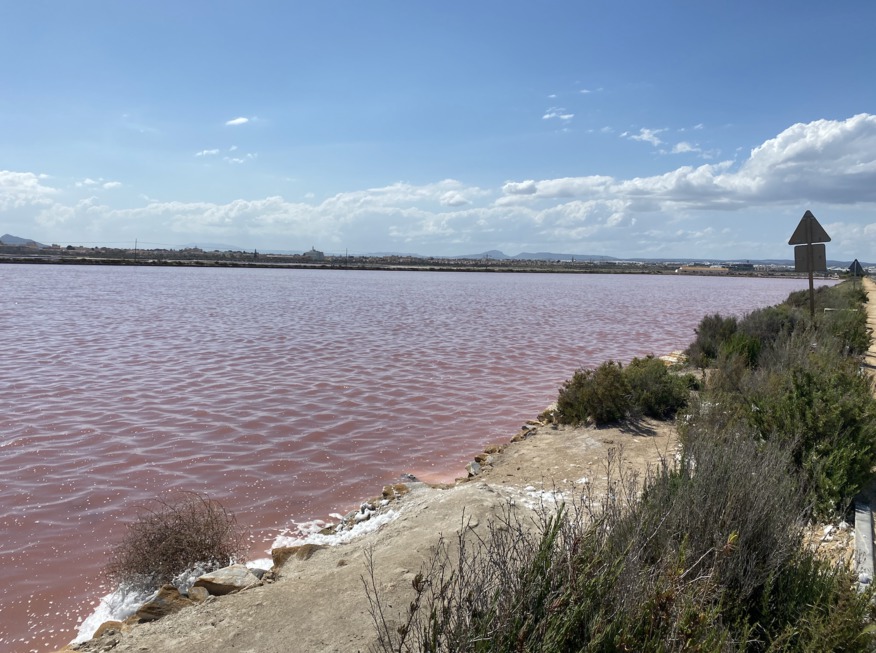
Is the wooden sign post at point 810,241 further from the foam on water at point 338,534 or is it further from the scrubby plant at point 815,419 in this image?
the foam on water at point 338,534

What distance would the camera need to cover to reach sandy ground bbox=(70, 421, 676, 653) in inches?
139

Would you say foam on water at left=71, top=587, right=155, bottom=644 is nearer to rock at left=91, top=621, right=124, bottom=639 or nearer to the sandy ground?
rock at left=91, top=621, right=124, bottom=639

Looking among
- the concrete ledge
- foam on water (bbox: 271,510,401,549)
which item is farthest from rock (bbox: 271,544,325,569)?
the concrete ledge

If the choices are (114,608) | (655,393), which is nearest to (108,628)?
(114,608)

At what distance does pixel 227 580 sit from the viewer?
4.50 metres

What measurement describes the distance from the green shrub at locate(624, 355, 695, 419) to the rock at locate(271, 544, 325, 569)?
18.0 feet

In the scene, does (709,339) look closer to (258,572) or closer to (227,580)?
(258,572)

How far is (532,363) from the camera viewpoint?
1501cm

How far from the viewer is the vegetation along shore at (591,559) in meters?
2.41

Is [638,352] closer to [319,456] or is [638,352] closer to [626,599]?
[319,456]

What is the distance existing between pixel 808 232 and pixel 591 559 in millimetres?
13155

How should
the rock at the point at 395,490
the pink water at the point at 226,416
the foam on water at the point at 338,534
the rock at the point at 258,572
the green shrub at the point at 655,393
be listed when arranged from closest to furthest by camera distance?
the rock at the point at 258,572
the foam on water at the point at 338,534
the pink water at the point at 226,416
the rock at the point at 395,490
the green shrub at the point at 655,393

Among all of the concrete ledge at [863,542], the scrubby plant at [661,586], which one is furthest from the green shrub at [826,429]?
the scrubby plant at [661,586]

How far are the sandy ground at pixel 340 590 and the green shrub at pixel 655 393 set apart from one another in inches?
97.9
